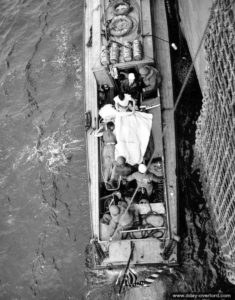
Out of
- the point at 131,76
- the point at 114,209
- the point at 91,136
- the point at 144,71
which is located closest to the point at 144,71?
the point at 144,71

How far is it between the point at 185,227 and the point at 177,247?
119cm

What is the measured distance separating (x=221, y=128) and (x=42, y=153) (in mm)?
7109

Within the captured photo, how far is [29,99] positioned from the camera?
44.9 feet

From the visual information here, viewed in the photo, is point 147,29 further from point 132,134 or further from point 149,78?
point 132,134

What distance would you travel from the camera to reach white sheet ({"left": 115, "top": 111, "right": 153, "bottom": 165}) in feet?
29.2

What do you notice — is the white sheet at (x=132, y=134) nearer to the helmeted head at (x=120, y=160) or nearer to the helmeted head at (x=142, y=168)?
the helmeted head at (x=120, y=160)

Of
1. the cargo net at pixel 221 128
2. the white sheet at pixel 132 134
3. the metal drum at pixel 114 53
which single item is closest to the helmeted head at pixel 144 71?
the metal drum at pixel 114 53

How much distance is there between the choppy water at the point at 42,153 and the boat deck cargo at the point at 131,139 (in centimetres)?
153

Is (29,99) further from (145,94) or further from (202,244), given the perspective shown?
(202,244)

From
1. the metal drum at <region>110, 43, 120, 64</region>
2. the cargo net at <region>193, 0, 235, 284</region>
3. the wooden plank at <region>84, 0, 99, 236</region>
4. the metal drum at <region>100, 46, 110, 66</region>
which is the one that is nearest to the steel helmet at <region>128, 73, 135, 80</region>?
the metal drum at <region>110, 43, 120, 64</region>

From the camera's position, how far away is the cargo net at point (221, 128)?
6.06 metres

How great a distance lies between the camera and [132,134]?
9.02 meters

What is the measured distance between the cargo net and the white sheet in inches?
59.8

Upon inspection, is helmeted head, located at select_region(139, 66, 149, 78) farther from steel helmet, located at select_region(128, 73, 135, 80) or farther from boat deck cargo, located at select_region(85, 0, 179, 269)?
steel helmet, located at select_region(128, 73, 135, 80)
